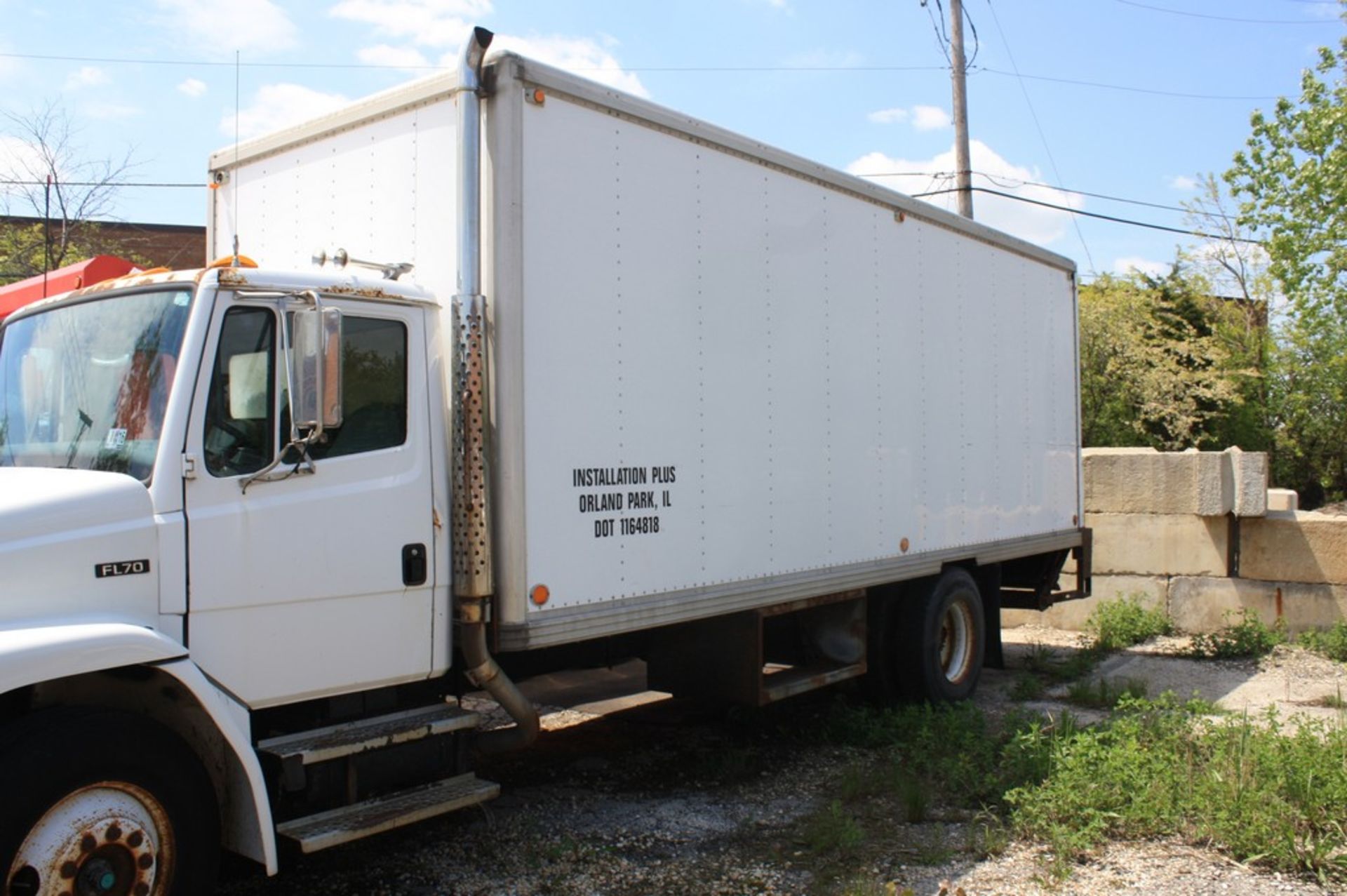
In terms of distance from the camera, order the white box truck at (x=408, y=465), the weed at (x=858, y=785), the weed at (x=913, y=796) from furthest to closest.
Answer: the weed at (x=858, y=785), the weed at (x=913, y=796), the white box truck at (x=408, y=465)

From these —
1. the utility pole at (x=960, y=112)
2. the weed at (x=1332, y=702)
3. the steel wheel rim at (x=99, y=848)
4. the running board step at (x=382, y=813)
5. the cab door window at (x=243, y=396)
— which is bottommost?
the weed at (x=1332, y=702)

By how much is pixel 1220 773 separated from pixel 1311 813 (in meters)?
0.47

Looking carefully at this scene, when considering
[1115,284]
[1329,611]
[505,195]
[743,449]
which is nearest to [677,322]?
[743,449]

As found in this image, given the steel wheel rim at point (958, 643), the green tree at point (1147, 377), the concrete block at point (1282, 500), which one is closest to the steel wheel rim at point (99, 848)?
the steel wheel rim at point (958, 643)

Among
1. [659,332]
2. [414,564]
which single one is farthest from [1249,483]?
[414,564]

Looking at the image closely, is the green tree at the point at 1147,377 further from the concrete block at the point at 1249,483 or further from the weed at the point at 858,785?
the weed at the point at 858,785

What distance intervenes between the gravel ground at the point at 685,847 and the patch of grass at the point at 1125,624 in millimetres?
4995

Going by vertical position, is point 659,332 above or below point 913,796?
above

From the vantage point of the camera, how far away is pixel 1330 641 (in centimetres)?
1106

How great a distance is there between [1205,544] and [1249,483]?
31.3 inches

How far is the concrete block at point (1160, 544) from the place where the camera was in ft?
39.7

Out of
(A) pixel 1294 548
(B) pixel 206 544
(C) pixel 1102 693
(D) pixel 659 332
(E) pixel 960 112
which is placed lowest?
(C) pixel 1102 693

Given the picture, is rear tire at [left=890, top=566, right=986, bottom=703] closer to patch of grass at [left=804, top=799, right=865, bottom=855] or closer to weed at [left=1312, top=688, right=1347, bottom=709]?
patch of grass at [left=804, top=799, right=865, bottom=855]

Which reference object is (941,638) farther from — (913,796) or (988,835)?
(988,835)
